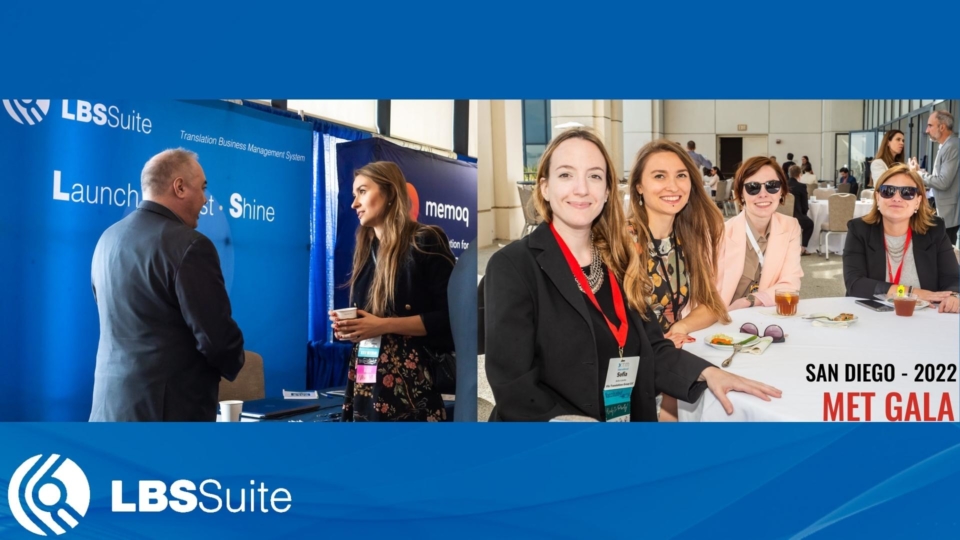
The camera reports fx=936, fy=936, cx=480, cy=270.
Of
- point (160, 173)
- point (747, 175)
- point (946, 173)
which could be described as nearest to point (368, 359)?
point (160, 173)

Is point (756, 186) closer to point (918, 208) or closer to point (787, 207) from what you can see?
point (787, 207)

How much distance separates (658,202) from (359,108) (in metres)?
1.14

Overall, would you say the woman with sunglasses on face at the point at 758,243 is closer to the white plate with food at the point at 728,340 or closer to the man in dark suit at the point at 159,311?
the white plate with food at the point at 728,340

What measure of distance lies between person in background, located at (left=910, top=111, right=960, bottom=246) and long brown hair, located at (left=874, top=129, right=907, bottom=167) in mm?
43

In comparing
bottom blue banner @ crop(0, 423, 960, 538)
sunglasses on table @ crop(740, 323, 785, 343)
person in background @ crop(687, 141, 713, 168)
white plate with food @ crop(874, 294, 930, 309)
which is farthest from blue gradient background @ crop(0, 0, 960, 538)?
white plate with food @ crop(874, 294, 930, 309)

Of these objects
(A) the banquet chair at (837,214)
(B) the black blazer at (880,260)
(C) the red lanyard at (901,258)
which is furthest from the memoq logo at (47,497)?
(C) the red lanyard at (901,258)

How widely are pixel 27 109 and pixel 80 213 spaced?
390mm

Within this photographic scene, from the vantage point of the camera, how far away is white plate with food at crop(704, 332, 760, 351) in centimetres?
315

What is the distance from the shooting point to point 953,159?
3264 mm

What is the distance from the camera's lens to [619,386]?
121 inches

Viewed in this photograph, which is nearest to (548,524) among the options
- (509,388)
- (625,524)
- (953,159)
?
(625,524)

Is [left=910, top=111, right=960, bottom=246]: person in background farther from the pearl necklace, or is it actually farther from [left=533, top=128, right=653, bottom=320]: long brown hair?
the pearl necklace

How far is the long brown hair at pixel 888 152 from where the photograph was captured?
10.8 feet

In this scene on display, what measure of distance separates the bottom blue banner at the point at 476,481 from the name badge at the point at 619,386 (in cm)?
10
